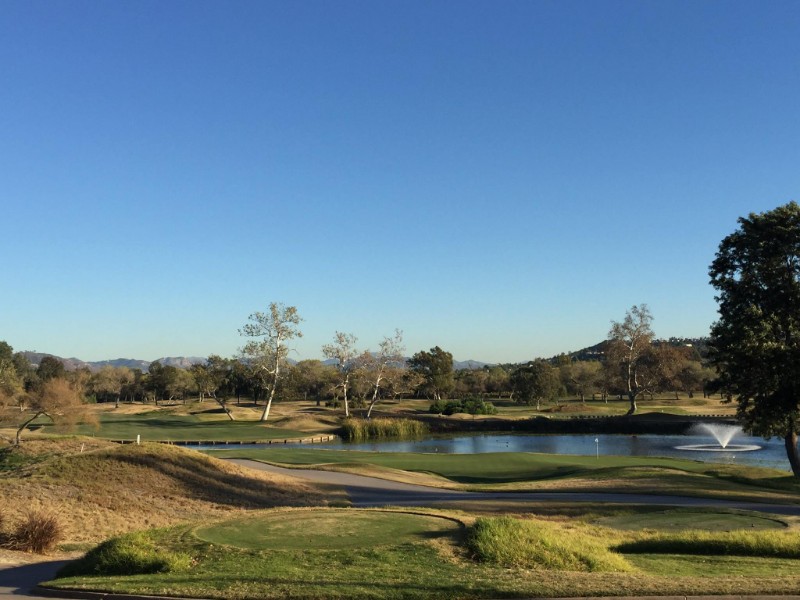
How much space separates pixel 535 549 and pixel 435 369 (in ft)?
343

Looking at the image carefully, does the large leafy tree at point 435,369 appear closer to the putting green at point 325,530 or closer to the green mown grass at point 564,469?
the green mown grass at point 564,469

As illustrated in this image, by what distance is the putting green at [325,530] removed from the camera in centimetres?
1376

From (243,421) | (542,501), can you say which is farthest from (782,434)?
(243,421)

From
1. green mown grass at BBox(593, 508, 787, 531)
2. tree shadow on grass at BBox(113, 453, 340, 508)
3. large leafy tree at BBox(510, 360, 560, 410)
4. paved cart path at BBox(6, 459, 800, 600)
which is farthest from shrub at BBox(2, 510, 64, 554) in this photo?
large leafy tree at BBox(510, 360, 560, 410)

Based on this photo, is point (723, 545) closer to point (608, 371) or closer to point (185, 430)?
point (185, 430)

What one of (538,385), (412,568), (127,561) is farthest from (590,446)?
(127,561)

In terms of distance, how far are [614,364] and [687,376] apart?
58.9 feet

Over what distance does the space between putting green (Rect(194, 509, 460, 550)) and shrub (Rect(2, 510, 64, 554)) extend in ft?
11.8

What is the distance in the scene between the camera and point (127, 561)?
41.0ft

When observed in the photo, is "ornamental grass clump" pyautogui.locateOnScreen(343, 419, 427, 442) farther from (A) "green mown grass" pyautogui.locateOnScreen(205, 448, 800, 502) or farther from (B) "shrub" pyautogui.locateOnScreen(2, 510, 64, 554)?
(B) "shrub" pyautogui.locateOnScreen(2, 510, 64, 554)

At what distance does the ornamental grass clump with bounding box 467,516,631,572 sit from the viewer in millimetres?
12398

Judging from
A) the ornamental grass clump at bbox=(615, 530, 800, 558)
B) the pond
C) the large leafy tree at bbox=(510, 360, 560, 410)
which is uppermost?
the large leafy tree at bbox=(510, 360, 560, 410)

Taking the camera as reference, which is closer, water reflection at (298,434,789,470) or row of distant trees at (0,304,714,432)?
water reflection at (298,434,789,470)

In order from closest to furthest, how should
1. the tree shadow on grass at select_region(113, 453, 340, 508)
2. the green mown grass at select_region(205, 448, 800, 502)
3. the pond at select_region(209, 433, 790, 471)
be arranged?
the tree shadow on grass at select_region(113, 453, 340, 508)
the green mown grass at select_region(205, 448, 800, 502)
the pond at select_region(209, 433, 790, 471)
